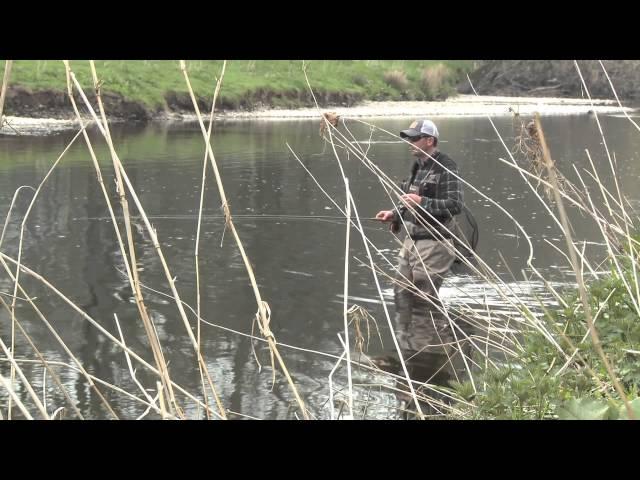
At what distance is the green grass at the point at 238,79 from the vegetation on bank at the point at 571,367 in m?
27.0

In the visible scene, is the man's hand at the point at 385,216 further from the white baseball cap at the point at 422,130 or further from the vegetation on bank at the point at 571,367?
the vegetation on bank at the point at 571,367

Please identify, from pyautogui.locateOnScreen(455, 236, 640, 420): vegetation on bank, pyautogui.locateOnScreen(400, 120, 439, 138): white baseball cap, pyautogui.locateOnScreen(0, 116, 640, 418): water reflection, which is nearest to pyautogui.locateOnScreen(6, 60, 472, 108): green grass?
pyautogui.locateOnScreen(0, 116, 640, 418): water reflection

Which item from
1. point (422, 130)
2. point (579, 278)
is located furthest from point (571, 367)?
point (422, 130)

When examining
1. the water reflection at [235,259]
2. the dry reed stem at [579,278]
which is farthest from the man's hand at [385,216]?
the dry reed stem at [579,278]

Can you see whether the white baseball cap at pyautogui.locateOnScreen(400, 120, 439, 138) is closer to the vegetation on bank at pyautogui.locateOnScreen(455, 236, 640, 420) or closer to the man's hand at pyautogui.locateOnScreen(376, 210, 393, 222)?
the man's hand at pyautogui.locateOnScreen(376, 210, 393, 222)

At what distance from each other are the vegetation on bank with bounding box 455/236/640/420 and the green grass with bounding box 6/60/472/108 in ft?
88.6

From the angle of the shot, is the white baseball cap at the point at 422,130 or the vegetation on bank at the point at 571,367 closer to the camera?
the vegetation on bank at the point at 571,367

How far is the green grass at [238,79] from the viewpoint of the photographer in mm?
35188

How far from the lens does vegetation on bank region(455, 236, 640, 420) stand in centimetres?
331

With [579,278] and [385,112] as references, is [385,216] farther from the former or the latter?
[385,112]
